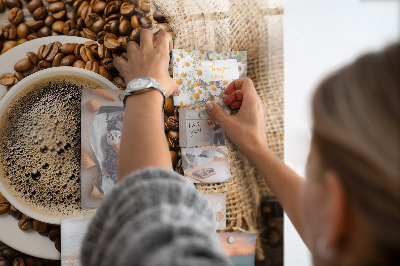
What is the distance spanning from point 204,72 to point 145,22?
174 millimetres

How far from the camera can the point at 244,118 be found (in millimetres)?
783

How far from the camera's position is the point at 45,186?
0.69 meters

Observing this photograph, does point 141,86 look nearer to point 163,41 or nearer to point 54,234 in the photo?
point 163,41

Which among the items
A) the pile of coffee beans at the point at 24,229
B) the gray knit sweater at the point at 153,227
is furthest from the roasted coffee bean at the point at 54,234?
the gray knit sweater at the point at 153,227

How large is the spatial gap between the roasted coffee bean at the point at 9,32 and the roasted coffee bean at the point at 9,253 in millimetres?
445

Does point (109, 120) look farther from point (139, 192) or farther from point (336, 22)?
point (336, 22)

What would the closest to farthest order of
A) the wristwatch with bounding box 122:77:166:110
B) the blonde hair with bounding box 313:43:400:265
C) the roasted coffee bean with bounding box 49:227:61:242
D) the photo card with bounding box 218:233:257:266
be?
the blonde hair with bounding box 313:43:400:265 → the wristwatch with bounding box 122:77:166:110 → the roasted coffee bean with bounding box 49:227:61:242 → the photo card with bounding box 218:233:257:266

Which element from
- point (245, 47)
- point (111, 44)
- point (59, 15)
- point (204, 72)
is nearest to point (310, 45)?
point (245, 47)

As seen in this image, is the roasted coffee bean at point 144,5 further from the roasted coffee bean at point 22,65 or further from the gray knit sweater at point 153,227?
the gray knit sweater at point 153,227

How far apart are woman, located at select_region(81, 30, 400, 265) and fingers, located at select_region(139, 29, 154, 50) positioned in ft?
0.76

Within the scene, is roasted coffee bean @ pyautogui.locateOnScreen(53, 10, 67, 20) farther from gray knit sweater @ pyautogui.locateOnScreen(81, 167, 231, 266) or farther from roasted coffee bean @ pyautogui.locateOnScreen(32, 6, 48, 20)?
gray knit sweater @ pyautogui.locateOnScreen(81, 167, 231, 266)

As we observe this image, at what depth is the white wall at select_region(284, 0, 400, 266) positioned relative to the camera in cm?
79

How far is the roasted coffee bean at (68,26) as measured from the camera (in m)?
0.71

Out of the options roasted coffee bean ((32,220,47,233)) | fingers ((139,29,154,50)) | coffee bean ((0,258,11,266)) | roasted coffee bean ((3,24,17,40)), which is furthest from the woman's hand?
coffee bean ((0,258,11,266))
